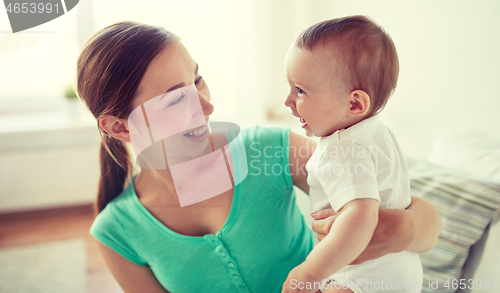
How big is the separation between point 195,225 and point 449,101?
63 cm

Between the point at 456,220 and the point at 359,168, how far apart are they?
367mm

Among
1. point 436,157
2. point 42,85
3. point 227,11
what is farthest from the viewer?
point 42,85

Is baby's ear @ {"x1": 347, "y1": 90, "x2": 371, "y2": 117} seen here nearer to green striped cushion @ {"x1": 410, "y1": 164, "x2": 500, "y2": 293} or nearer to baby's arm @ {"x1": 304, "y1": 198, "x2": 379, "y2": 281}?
baby's arm @ {"x1": 304, "y1": 198, "x2": 379, "y2": 281}

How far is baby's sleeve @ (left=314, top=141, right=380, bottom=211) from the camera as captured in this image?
46 centimetres

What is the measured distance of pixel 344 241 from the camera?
0.44 m

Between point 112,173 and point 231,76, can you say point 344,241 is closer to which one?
point 112,173

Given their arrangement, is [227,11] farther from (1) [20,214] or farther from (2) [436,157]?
(1) [20,214]

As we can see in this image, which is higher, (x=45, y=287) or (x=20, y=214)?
(x=45, y=287)

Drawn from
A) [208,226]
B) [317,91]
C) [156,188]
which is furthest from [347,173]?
[156,188]

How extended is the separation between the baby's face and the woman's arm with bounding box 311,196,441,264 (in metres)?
0.14

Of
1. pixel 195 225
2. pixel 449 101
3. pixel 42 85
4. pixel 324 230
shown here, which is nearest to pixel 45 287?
pixel 42 85

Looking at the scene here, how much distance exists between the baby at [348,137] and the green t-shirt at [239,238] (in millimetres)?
195

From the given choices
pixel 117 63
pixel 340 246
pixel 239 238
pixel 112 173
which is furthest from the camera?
pixel 112 173

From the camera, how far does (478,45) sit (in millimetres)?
726
